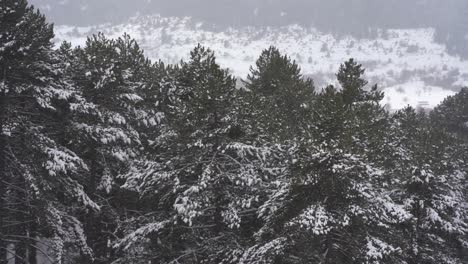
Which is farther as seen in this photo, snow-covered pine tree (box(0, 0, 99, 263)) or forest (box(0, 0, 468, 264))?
snow-covered pine tree (box(0, 0, 99, 263))

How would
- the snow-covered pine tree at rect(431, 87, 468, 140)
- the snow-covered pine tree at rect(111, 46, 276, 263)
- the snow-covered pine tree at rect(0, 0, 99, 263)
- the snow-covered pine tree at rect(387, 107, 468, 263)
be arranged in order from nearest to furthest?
the snow-covered pine tree at rect(0, 0, 99, 263) → the snow-covered pine tree at rect(111, 46, 276, 263) → the snow-covered pine tree at rect(387, 107, 468, 263) → the snow-covered pine tree at rect(431, 87, 468, 140)

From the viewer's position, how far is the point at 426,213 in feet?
76.9

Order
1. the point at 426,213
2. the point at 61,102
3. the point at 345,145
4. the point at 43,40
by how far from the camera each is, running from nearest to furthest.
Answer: the point at 345,145
the point at 43,40
the point at 61,102
the point at 426,213

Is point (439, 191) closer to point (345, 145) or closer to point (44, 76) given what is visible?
point (345, 145)

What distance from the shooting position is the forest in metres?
13.1

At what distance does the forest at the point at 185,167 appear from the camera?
1313cm

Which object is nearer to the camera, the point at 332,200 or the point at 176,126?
the point at 332,200

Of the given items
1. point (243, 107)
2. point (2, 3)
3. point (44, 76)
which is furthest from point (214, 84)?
point (2, 3)

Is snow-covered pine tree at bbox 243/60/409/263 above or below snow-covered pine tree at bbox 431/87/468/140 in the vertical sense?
below

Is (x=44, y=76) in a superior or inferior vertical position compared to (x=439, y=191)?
superior

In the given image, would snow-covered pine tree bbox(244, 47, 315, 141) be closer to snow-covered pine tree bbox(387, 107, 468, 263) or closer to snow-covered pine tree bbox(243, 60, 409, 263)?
snow-covered pine tree bbox(243, 60, 409, 263)

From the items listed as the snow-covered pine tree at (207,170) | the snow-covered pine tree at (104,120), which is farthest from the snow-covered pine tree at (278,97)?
the snow-covered pine tree at (104,120)

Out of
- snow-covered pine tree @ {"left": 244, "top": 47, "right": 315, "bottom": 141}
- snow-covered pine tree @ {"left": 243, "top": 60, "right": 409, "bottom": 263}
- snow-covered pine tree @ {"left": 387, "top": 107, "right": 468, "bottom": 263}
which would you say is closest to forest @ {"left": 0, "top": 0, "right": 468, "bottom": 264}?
snow-covered pine tree @ {"left": 243, "top": 60, "right": 409, "bottom": 263}

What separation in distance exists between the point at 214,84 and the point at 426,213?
48.9 ft
